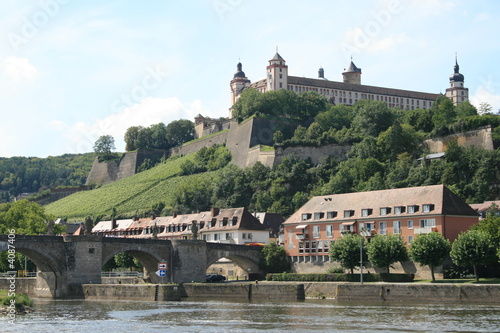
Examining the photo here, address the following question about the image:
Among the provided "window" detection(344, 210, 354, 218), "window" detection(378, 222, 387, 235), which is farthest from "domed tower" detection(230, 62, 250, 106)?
"window" detection(378, 222, 387, 235)

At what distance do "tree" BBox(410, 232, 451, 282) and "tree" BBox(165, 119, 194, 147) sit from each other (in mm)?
123578

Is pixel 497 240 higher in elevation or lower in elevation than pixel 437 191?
lower

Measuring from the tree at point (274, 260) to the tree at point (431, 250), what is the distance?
20.4 meters

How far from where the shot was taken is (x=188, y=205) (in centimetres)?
13400

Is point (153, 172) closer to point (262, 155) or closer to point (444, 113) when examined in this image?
point (262, 155)

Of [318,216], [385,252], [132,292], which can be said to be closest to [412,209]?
[385,252]

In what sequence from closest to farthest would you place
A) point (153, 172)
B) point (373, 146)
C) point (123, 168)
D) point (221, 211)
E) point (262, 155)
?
point (221, 211), point (373, 146), point (262, 155), point (153, 172), point (123, 168)

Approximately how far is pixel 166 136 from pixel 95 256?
114 m

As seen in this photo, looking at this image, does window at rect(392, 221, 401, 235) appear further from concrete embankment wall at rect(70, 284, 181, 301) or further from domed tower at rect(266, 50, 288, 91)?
domed tower at rect(266, 50, 288, 91)

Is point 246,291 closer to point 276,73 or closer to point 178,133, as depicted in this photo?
point 276,73

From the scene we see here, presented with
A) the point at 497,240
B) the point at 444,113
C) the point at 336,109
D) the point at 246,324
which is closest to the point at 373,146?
the point at 444,113

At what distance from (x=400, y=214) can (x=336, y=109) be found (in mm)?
78328

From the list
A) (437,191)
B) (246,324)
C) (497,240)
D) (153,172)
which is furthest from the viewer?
(153,172)

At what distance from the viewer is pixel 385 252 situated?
7462 cm
